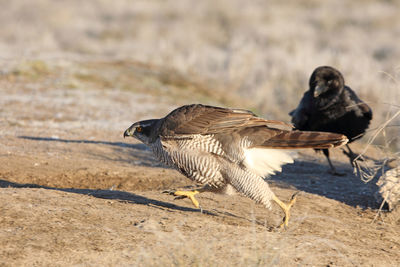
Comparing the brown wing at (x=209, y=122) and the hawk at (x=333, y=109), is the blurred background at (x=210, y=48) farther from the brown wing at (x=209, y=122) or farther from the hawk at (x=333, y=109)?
the brown wing at (x=209, y=122)

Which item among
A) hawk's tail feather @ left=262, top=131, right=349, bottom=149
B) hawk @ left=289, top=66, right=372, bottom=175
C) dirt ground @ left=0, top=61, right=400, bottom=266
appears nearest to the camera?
dirt ground @ left=0, top=61, right=400, bottom=266

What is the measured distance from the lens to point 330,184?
7.76 m

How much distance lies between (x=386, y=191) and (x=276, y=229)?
174 cm

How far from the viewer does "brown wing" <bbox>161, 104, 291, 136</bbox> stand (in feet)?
17.2

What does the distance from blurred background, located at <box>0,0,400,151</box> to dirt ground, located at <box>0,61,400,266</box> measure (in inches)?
49.1

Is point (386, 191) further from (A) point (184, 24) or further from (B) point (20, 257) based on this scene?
(A) point (184, 24)

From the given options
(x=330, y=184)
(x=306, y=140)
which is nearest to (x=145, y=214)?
(x=306, y=140)

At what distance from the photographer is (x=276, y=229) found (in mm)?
5160

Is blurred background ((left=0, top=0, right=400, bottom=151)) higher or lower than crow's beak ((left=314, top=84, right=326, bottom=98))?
higher

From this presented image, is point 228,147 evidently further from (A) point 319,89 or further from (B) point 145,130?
(A) point 319,89

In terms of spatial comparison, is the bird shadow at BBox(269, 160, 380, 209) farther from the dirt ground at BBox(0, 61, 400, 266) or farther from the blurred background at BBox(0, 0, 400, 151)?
the blurred background at BBox(0, 0, 400, 151)

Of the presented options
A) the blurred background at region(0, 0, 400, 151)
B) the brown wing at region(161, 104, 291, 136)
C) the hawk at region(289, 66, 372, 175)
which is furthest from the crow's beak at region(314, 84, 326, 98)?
the brown wing at region(161, 104, 291, 136)

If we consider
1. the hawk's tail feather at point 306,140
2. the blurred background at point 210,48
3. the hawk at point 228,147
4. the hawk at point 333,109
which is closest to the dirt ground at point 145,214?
the hawk at point 228,147

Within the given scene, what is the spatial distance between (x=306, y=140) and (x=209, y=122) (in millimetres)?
965
